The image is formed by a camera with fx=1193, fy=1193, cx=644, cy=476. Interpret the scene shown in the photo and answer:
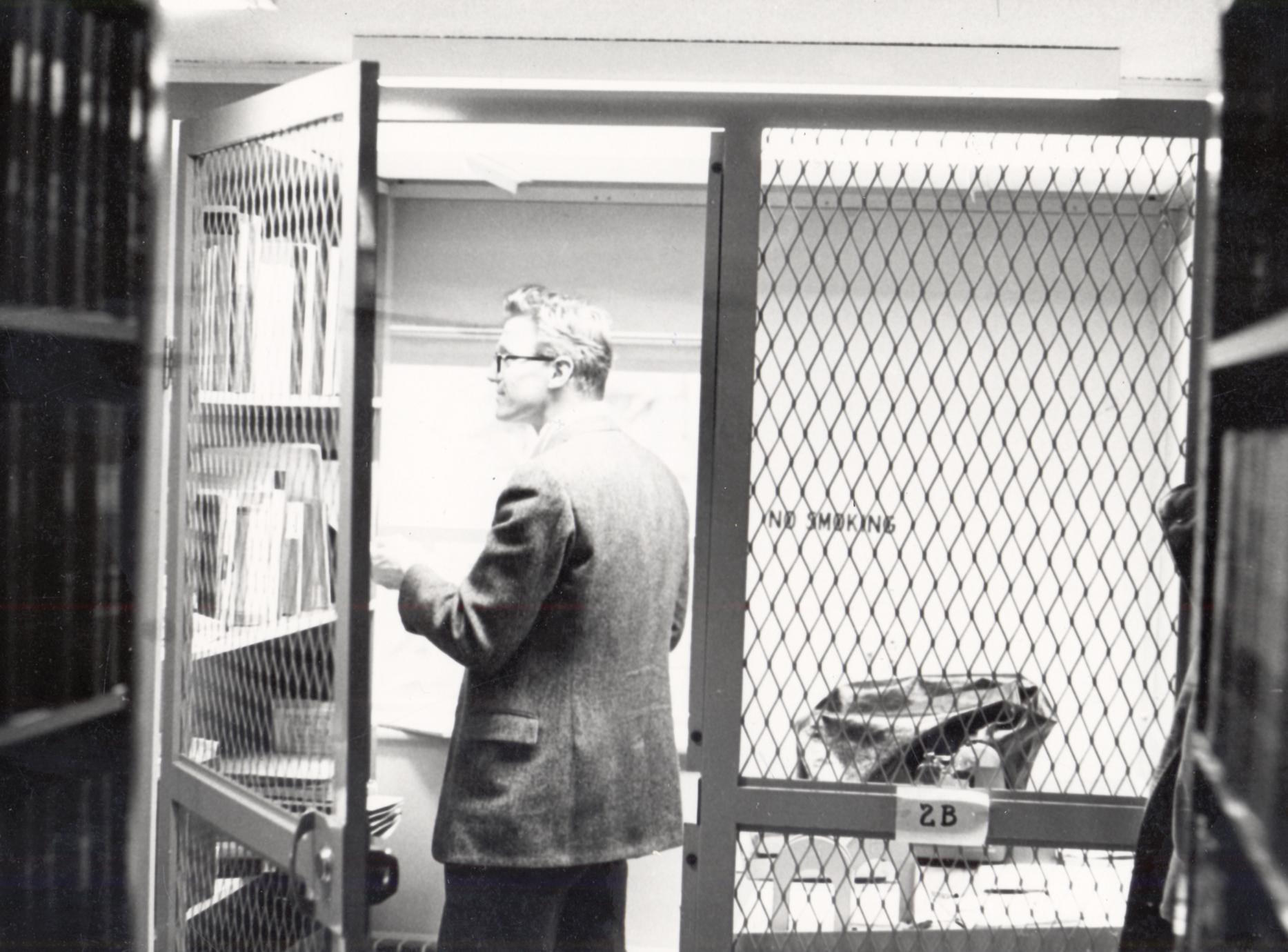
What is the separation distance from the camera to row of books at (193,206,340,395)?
1.62m

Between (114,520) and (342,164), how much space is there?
70cm

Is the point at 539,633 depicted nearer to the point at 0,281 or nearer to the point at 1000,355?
the point at 0,281

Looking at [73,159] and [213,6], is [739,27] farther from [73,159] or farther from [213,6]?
[73,159]

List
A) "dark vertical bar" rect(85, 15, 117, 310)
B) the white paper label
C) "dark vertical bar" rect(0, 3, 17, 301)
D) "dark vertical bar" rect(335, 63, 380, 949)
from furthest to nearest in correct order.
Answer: "dark vertical bar" rect(85, 15, 117, 310) → "dark vertical bar" rect(0, 3, 17, 301) → the white paper label → "dark vertical bar" rect(335, 63, 380, 949)

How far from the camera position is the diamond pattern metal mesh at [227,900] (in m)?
1.69

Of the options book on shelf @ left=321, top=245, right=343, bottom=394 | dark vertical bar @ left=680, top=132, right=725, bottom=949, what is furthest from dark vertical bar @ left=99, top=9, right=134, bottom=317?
dark vertical bar @ left=680, top=132, right=725, bottom=949

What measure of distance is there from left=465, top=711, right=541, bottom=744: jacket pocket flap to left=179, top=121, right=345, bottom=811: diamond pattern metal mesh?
0.21 meters

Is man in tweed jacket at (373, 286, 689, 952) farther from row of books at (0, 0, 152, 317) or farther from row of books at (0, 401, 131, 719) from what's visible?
row of books at (0, 0, 152, 317)

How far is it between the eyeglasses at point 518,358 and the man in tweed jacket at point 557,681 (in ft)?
0.04

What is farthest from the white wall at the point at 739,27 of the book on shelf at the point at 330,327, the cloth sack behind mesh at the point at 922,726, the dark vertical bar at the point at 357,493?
the cloth sack behind mesh at the point at 922,726

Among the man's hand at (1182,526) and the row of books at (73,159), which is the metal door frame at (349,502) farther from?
the man's hand at (1182,526)

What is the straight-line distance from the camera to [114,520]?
1.73m

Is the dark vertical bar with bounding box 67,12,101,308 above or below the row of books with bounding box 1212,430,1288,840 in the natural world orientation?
above

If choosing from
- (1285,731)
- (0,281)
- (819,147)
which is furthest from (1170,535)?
(0,281)
